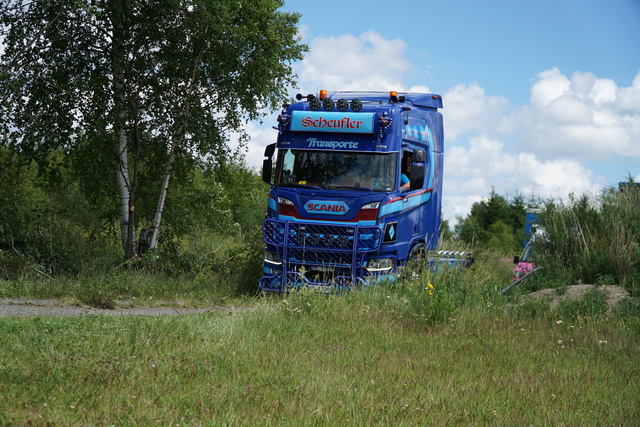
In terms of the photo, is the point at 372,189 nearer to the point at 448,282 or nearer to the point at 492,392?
the point at 448,282

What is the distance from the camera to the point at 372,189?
13.9 metres

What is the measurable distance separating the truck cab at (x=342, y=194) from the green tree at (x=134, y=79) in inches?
182

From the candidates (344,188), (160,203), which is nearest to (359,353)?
(344,188)

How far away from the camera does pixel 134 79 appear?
60.4ft

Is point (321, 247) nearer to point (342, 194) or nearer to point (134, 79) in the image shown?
point (342, 194)

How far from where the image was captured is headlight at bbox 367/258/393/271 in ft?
45.5

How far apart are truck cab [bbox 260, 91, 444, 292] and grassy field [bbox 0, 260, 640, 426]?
91.6 inches

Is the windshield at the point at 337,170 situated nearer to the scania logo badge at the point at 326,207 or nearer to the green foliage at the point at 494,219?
the scania logo badge at the point at 326,207

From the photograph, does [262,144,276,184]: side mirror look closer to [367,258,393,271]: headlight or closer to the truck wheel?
[367,258,393,271]: headlight

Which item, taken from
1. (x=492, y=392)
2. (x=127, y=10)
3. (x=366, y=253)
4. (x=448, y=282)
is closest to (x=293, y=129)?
(x=366, y=253)

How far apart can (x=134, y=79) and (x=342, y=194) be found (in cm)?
769

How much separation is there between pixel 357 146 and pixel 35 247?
29.2 ft

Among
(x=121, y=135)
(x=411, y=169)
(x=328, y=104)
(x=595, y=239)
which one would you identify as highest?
(x=328, y=104)

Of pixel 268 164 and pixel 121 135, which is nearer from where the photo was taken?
pixel 268 164
